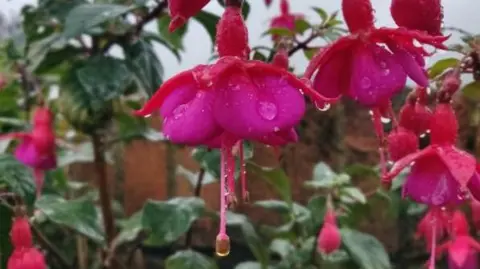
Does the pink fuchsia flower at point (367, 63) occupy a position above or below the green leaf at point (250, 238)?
above

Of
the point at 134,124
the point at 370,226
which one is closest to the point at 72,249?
the point at 134,124

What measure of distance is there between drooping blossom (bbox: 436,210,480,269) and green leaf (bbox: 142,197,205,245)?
1.22ft

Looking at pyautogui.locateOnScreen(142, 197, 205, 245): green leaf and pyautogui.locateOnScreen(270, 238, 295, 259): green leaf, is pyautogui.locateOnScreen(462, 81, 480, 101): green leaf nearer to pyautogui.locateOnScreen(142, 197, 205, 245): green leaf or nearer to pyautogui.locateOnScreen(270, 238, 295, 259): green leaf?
pyautogui.locateOnScreen(142, 197, 205, 245): green leaf

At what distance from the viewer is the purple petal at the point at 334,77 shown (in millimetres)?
474

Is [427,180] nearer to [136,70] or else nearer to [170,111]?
[170,111]

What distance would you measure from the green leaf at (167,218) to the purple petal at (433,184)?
1.76 ft

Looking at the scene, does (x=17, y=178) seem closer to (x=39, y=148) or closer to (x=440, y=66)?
(x=39, y=148)

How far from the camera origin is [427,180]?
527 millimetres

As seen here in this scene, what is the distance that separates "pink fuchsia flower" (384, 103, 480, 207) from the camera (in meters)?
0.50

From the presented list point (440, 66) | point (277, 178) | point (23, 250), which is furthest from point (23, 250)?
point (440, 66)

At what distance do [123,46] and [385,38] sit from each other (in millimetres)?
788

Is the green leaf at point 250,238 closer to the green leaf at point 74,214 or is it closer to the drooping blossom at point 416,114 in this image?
the green leaf at point 74,214

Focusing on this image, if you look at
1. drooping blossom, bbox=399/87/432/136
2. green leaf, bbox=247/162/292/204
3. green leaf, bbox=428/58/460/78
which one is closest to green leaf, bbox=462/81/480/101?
green leaf, bbox=428/58/460/78

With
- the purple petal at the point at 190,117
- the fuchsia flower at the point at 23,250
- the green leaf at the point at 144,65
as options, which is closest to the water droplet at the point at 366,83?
the purple petal at the point at 190,117
